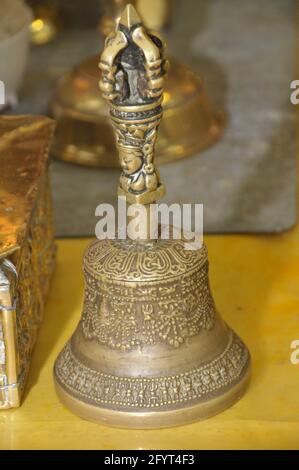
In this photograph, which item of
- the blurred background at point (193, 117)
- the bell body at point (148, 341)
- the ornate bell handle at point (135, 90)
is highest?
the ornate bell handle at point (135, 90)

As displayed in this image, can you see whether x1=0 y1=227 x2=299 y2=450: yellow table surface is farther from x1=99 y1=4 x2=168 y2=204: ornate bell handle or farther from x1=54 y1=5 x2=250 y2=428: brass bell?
x1=99 y1=4 x2=168 y2=204: ornate bell handle

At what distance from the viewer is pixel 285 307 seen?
1.53 m

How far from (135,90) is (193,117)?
791 mm

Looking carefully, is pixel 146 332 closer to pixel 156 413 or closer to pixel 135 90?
pixel 156 413

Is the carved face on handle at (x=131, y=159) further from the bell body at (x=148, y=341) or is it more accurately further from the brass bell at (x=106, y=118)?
the brass bell at (x=106, y=118)

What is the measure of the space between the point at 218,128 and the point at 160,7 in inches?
20.9

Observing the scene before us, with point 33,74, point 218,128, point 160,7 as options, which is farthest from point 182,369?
point 160,7

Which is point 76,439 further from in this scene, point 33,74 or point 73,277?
point 33,74

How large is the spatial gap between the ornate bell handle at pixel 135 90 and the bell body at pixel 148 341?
0.25 feet

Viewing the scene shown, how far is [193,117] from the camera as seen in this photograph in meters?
2.01

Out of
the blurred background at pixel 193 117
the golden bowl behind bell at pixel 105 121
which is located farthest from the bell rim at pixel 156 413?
the golden bowl behind bell at pixel 105 121

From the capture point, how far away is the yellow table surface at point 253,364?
4.26 feet

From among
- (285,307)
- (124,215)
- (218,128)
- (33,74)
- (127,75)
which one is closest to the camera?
(127,75)

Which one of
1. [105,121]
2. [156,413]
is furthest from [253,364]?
[105,121]
